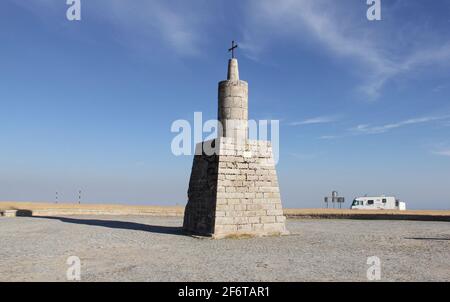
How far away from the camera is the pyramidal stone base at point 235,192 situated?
42.9 ft

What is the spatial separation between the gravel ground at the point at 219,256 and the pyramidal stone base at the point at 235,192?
774mm

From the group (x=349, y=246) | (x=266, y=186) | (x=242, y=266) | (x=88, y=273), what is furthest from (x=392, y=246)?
(x=88, y=273)

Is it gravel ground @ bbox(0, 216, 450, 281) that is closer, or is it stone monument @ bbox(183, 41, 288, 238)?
gravel ground @ bbox(0, 216, 450, 281)

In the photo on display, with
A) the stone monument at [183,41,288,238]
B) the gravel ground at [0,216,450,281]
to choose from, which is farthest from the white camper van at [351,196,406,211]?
the stone monument at [183,41,288,238]

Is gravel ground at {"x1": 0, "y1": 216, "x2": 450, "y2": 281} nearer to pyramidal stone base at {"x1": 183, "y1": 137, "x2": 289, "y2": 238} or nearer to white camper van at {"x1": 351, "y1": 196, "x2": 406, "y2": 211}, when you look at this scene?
pyramidal stone base at {"x1": 183, "y1": 137, "x2": 289, "y2": 238}

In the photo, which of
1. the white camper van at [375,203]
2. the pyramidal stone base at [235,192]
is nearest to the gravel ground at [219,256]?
the pyramidal stone base at [235,192]

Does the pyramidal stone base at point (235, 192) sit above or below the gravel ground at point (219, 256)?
above

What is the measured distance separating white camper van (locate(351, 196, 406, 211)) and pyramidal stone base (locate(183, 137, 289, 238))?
2216cm

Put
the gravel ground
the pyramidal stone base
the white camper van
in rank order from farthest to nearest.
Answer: the white camper van
the pyramidal stone base
the gravel ground

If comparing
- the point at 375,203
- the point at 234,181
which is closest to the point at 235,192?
the point at 234,181

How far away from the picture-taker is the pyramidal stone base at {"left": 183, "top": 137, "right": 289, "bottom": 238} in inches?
515

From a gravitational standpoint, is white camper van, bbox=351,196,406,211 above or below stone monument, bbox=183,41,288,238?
below

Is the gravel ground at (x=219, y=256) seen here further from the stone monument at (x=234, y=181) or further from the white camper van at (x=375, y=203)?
the white camper van at (x=375, y=203)
